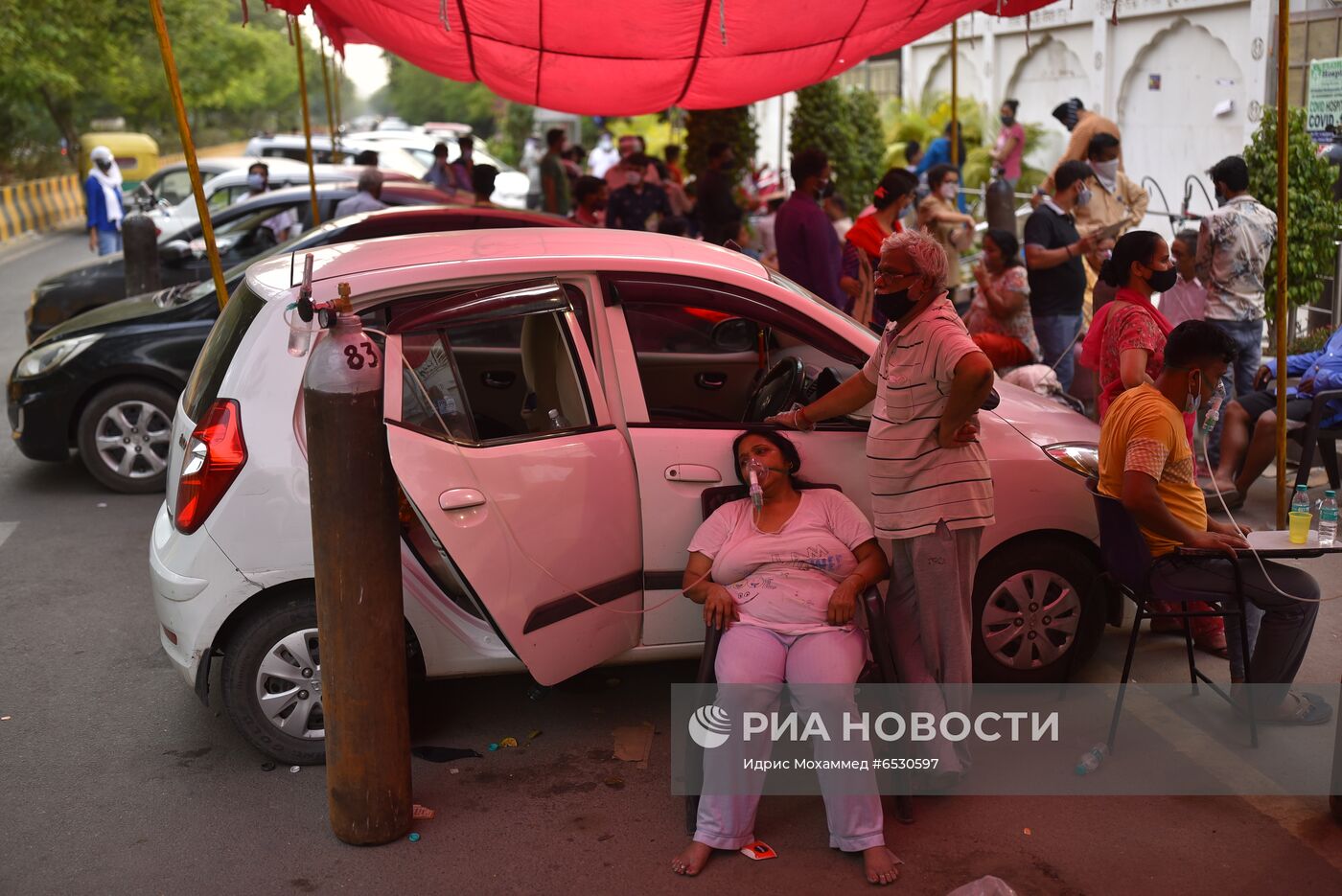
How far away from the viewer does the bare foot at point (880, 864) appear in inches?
161

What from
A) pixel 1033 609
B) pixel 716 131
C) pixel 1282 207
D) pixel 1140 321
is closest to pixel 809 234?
pixel 1140 321

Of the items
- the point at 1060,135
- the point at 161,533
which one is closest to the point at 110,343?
the point at 161,533

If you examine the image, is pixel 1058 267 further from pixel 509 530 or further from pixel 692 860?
pixel 692 860

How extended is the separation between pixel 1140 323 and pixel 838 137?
13049 millimetres

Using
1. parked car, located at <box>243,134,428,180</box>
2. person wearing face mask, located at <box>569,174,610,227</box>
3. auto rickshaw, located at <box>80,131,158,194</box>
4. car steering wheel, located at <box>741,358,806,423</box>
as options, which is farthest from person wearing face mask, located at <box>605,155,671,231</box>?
auto rickshaw, located at <box>80,131,158,194</box>

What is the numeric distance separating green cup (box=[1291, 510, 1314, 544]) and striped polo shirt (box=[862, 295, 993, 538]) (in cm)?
112

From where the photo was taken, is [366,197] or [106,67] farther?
[106,67]

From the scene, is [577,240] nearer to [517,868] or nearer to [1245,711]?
[517,868]

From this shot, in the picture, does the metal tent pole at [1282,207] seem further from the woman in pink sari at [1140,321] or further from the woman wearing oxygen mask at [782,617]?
the woman wearing oxygen mask at [782,617]

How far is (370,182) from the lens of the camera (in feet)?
35.4

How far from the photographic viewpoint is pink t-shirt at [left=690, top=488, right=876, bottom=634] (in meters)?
4.50

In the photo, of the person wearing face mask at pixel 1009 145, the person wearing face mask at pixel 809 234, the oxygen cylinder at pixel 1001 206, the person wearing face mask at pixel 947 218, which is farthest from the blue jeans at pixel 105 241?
the person wearing face mask at pixel 809 234

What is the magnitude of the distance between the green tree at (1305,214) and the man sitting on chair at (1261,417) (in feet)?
7.39

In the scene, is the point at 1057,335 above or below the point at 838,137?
below
